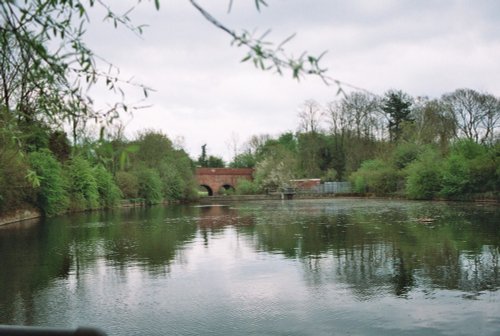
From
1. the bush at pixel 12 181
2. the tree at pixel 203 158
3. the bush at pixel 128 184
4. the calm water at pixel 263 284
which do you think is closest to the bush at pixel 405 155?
the bush at pixel 128 184

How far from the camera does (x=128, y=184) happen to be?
47000mm

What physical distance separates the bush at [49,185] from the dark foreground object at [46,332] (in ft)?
97.3

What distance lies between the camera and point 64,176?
34.0m

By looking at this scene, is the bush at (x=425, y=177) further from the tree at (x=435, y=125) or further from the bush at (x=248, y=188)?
the bush at (x=248, y=188)

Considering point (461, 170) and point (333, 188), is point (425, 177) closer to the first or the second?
point (461, 170)

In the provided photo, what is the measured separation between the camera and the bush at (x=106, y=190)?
40.1 m

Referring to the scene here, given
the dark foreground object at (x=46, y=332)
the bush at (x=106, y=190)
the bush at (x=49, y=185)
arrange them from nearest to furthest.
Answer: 1. the dark foreground object at (x=46, y=332)
2. the bush at (x=49, y=185)
3. the bush at (x=106, y=190)

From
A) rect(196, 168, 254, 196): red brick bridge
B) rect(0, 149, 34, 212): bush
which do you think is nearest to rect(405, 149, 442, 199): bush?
rect(0, 149, 34, 212): bush

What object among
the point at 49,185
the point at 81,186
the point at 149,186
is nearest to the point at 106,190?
the point at 81,186

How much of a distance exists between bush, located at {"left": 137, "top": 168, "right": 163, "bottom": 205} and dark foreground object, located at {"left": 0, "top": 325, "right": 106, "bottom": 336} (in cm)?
4884

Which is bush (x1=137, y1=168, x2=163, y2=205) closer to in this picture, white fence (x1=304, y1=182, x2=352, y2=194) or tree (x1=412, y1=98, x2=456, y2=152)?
white fence (x1=304, y1=182, x2=352, y2=194)

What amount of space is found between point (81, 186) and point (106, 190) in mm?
4613

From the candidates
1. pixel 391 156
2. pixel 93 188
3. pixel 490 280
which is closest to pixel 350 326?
pixel 490 280

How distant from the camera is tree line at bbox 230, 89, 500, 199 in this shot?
132 ft
